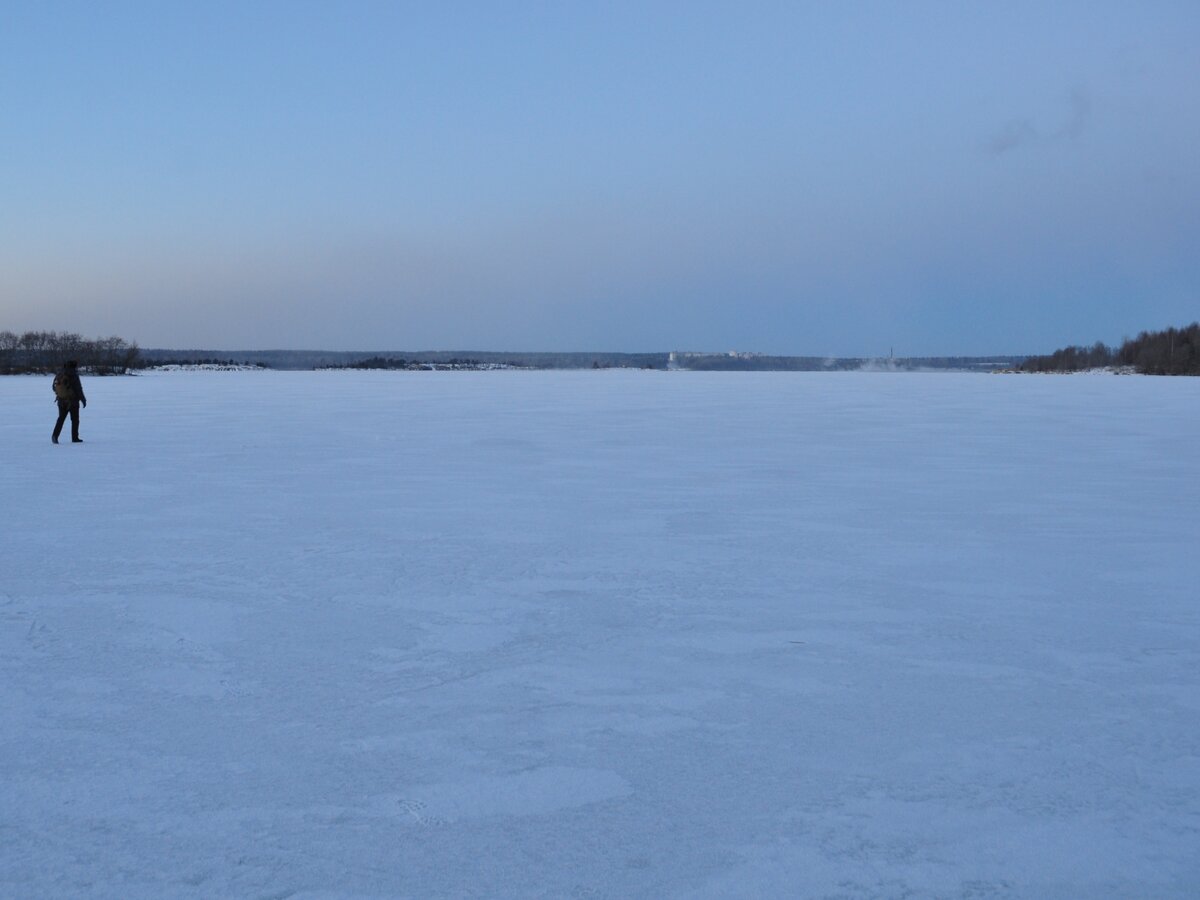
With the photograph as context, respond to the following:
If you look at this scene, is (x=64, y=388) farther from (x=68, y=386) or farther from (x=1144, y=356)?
(x=1144, y=356)

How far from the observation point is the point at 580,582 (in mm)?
5172

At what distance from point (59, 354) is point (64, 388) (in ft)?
287

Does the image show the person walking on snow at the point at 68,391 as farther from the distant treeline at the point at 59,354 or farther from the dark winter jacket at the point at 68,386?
the distant treeline at the point at 59,354

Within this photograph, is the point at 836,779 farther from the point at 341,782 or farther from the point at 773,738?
the point at 341,782

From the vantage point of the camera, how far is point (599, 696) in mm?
3449

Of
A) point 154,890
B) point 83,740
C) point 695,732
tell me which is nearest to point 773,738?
point 695,732

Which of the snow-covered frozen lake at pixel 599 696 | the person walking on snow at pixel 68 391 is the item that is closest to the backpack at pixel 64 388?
the person walking on snow at pixel 68 391

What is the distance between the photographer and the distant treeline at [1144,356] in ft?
278

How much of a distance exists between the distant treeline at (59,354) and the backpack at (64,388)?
6515 centimetres

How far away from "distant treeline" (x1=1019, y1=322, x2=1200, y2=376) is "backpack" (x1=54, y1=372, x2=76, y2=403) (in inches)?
3403

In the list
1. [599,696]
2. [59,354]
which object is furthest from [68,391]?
[59,354]

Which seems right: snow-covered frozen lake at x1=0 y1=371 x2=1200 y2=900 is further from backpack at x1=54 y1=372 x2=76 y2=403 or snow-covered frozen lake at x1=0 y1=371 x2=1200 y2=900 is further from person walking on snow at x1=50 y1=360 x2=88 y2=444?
backpack at x1=54 y1=372 x2=76 y2=403

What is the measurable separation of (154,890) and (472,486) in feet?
22.3

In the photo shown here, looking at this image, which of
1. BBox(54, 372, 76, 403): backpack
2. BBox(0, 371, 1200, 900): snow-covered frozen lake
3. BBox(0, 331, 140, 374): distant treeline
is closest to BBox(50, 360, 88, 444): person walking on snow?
BBox(54, 372, 76, 403): backpack
